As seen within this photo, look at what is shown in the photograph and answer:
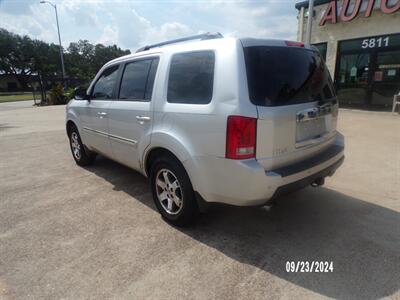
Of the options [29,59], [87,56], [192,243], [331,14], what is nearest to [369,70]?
[331,14]

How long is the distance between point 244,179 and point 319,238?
1.17 meters

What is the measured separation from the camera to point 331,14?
494 inches

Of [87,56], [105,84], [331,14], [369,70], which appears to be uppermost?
[87,56]

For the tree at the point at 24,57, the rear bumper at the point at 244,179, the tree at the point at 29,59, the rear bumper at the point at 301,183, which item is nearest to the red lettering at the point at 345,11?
the rear bumper at the point at 301,183

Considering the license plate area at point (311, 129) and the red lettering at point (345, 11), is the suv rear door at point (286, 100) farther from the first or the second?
the red lettering at point (345, 11)

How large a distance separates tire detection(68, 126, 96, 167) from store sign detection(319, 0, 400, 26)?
1166cm

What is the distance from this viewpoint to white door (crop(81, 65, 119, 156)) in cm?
407

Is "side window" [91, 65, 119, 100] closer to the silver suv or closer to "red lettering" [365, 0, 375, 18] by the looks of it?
the silver suv

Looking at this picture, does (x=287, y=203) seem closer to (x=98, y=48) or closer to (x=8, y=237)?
(x=8, y=237)

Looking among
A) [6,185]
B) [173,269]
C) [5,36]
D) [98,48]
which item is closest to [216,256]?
[173,269]

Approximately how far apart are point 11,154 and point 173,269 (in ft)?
19.2

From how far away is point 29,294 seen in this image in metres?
2.26

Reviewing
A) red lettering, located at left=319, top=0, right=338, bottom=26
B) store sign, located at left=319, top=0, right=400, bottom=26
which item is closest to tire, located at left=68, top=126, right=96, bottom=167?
store sign, located at left=319, top=0, right=400, bottom=26

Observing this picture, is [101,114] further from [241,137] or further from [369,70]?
[369,70]
